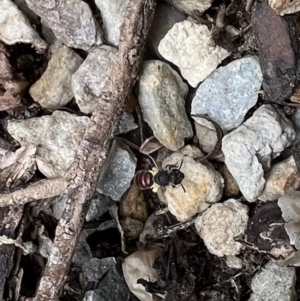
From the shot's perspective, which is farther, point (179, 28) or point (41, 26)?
point (41, 26)

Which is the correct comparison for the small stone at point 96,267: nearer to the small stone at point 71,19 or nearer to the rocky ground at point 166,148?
the rocky ground at point 166,148

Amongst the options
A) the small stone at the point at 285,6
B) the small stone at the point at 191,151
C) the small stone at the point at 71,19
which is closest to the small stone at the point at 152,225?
the small stone at the point at 191,151

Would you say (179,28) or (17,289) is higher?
(179,28)

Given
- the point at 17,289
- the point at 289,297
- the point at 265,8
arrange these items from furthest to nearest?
1. the point at 17,289
2. the point at 289,297
3. the point at 265,8

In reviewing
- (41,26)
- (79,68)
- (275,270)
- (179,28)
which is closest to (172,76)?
(179,28)

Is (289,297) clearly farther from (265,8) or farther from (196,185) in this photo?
(265,8)

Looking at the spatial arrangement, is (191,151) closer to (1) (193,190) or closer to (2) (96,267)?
(1) (193,190)

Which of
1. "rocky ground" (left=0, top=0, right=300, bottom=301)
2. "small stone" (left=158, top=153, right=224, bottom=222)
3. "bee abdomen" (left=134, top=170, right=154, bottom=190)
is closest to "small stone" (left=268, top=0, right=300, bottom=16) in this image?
"rocky ground" (left=0, top=0, right=300, bottom=301)

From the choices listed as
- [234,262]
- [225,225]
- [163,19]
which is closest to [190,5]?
[163,19]
